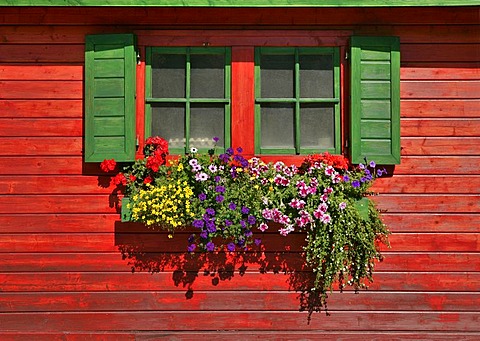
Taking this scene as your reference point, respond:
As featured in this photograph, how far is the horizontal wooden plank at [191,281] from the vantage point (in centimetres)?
387

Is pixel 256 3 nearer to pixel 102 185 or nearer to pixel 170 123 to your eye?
pixel 170 123

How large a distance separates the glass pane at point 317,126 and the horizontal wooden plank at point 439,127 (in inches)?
23.5

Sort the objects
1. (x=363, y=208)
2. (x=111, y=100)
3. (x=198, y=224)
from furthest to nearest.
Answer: (x=111, y=100), (x=363, y=208), (x=198, y=224)

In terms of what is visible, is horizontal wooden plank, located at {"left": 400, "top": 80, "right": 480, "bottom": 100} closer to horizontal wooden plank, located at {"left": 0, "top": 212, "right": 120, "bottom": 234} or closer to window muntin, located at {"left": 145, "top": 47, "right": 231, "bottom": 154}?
window muntin, located at {"left": 145, "top": 47, "right": 231, "bottom": 154}

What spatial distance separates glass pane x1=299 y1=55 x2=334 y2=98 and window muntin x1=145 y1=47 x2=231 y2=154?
2.12 feet

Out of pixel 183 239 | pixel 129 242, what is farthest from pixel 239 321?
pixel 129 242

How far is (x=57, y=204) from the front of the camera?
3.88 meters

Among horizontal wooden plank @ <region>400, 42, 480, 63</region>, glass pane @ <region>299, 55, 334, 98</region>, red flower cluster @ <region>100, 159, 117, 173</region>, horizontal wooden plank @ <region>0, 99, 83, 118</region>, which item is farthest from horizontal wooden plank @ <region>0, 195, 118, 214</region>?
horizontal wooden plank @ <region>400, 42, 480, 63</region>

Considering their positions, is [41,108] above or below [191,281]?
above

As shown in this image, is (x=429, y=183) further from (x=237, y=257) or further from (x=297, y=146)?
(x=237, y=257)

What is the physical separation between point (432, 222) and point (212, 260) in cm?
186

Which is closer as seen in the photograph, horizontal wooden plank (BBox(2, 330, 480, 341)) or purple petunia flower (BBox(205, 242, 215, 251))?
purple petunia flower (BBox(205, 242, 215, 251))

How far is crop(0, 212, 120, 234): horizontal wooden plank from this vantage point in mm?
3879

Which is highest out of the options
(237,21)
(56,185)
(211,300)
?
(237,21)
